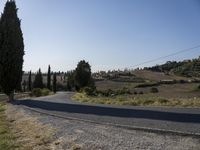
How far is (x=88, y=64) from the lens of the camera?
97.4 metres

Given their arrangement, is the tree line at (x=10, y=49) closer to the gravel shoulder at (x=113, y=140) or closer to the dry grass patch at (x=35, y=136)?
the dry grass patch at (x=35, y=136)

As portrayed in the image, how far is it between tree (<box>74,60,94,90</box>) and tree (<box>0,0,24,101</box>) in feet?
158

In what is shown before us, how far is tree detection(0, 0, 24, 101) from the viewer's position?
45000 millimetres

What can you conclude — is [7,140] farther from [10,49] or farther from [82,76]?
[82,76]

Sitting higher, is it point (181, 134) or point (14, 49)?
point (14, 49)

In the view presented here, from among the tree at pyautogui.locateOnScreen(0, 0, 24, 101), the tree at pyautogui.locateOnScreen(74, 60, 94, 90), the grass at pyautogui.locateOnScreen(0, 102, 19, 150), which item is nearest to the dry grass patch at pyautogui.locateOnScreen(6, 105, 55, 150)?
the grass at pyautogui.locateOnScreen(0, 102, 19, 150)

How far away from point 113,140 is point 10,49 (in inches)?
1357

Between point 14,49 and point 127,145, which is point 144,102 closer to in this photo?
point 127,145

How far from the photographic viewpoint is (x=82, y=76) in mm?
94875

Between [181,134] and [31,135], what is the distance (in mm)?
5930

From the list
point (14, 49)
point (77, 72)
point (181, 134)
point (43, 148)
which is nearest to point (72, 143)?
point (43, 148)

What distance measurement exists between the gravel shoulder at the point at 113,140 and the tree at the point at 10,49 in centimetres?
3039

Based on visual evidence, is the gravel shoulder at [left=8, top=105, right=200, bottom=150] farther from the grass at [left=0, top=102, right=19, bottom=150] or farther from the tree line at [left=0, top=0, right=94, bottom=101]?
the tree line at [left=0, top=0, right=94, bottom=101]

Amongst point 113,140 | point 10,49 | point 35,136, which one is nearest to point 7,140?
point 35,136
